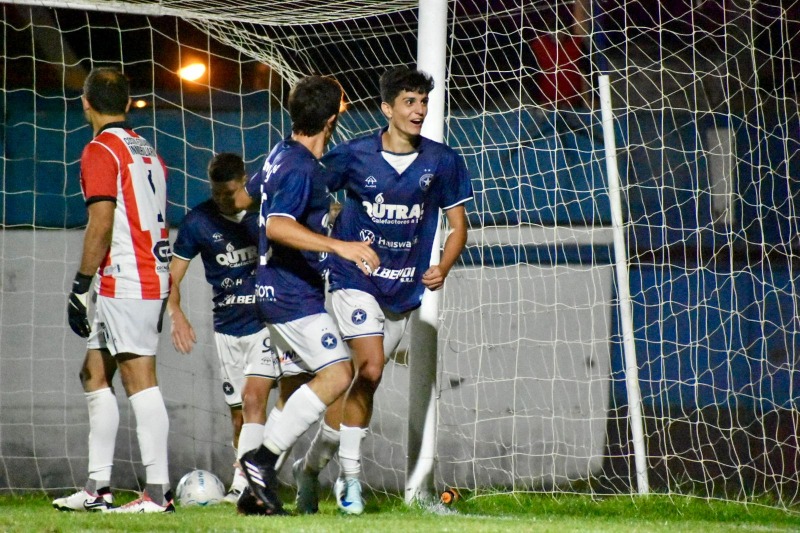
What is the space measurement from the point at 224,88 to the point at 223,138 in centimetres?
50

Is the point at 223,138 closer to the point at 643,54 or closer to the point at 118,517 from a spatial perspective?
the point at 643,54

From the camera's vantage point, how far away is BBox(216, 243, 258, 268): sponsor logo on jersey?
5695 millimetres

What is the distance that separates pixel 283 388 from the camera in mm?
5406

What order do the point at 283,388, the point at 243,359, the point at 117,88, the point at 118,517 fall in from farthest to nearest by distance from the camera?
the point at 243,359, the point at 283,388, the point at 117,88, the point at 118,517

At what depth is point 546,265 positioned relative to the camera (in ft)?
22.3

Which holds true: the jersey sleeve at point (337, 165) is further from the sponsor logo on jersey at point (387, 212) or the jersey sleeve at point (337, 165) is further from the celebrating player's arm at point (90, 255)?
the celebrating player's arm at point (90, 255)

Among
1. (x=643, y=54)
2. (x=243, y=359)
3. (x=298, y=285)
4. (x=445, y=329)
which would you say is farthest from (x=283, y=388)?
(x=643, y=54)

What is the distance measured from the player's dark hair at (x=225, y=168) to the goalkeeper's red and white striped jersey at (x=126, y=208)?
0.76 metres

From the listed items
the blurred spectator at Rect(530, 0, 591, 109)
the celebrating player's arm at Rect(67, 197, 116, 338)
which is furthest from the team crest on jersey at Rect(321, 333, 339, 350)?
the blurred spectator at Rect(530, 0, 591, 109)

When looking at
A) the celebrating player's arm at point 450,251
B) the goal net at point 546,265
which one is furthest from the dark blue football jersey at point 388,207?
the goal net at point 546,265

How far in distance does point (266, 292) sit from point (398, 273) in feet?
2.24

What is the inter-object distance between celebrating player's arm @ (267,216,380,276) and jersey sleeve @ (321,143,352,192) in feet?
1.64

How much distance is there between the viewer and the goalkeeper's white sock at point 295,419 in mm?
4348

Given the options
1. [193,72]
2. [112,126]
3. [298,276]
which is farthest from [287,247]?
[193,72]
